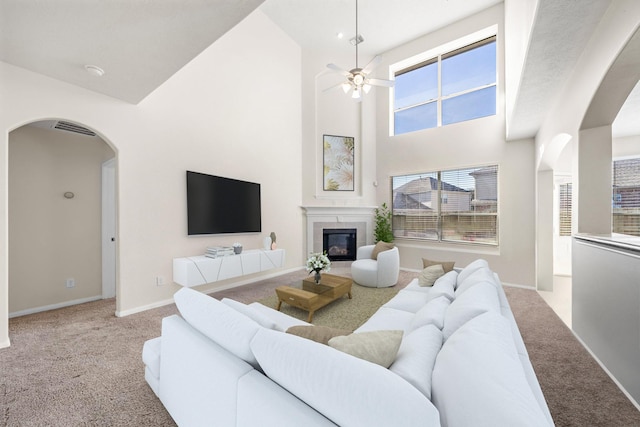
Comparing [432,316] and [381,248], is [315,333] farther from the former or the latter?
[381,248]

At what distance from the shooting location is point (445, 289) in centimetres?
234

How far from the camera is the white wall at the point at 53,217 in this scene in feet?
10.4

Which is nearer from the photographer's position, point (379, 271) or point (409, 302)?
point (409, 302)

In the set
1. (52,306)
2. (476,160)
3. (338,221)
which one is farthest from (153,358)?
(476,160)

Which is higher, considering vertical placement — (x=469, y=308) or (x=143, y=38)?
(x=143, y=38)

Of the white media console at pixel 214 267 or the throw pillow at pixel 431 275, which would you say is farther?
the white media console at pixel 214 267

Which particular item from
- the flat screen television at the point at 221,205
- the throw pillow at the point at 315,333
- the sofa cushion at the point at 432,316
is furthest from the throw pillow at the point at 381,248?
the throw pillow at the point at 315,333

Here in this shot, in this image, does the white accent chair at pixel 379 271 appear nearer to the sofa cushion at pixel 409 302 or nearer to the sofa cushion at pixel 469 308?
the sofa cushion at pixel 409 302

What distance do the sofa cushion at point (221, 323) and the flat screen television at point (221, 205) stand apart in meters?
2.44

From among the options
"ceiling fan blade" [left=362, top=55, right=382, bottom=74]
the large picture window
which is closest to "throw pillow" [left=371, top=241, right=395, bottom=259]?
the large picture window

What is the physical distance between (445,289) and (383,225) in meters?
3.60

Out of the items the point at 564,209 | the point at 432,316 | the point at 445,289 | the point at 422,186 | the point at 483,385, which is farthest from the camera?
the point at 422,186

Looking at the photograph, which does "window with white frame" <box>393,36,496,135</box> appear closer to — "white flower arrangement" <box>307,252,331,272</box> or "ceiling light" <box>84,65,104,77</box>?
"white flower arrangement" <box>307,252,331,272</box>

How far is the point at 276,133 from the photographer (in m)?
5.24
